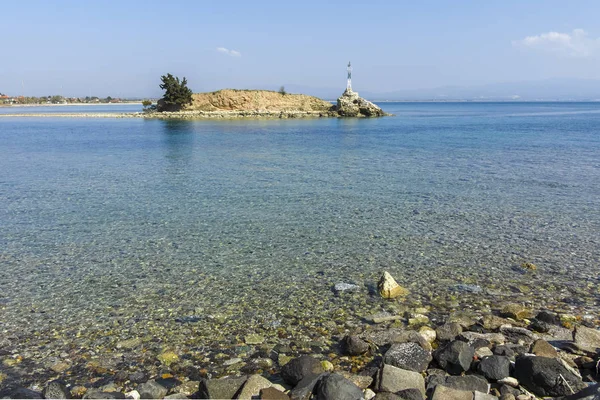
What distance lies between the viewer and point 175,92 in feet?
286

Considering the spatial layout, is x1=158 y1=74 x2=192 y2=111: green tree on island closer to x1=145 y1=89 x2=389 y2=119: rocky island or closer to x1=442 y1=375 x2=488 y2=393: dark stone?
x1=145 y1=89 x2=389 y2=119: rocky island

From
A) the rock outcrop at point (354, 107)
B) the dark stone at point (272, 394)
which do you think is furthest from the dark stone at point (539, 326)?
the rock outcrop at point (354, 107)

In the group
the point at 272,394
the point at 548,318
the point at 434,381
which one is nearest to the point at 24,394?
the point at 272,394

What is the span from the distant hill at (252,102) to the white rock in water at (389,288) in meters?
86.5

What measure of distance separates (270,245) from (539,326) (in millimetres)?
6145

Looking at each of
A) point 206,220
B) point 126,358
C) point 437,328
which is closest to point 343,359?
point 437,328

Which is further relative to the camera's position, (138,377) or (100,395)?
(138,377)

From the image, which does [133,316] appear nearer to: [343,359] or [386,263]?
[343,359]

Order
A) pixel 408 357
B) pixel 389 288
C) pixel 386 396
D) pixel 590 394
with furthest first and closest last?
pixel 389 288, pixel 408 357, pixel 386 396, pixel 590 394

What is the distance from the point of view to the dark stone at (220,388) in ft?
17.2

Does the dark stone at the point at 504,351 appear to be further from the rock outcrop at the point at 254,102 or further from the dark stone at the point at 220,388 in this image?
the rock outcrop at the point at 254,102

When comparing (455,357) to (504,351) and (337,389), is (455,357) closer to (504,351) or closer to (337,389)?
(504,351)

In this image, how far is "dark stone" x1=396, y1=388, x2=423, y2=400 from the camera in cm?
498

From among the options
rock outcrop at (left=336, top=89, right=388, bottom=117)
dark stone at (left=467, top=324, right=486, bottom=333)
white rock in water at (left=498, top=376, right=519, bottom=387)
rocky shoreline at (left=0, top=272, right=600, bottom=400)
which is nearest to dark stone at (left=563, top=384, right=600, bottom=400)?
rocky shoreline at (left=0, top=272, right=600, bottom=400)
